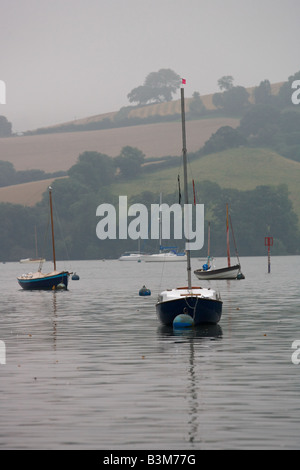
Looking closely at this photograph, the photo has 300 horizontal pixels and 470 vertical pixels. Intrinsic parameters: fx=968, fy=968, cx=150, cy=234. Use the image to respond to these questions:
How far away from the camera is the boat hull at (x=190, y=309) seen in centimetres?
5396

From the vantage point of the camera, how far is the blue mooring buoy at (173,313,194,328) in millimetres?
53625

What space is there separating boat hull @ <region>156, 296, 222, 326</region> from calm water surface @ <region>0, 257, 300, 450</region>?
2.57 feet

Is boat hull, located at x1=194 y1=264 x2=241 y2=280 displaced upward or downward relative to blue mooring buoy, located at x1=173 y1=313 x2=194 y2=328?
downward

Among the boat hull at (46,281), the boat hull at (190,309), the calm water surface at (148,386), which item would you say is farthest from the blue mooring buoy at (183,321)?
the boat hull at (46,281)

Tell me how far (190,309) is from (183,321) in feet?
2.96

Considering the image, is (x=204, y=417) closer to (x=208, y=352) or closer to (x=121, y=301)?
(x=208, y=352)

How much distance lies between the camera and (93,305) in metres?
81.9

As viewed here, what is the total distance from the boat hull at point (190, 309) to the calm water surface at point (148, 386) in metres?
0.78

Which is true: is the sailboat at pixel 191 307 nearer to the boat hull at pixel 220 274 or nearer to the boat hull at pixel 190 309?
the boat hull at pixel 190 309

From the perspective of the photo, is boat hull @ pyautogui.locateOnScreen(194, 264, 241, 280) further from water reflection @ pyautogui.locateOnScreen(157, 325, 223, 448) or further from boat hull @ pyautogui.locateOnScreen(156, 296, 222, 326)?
boat hull @ pyautogui.locateOnScreen(156, 296, 222, 326)

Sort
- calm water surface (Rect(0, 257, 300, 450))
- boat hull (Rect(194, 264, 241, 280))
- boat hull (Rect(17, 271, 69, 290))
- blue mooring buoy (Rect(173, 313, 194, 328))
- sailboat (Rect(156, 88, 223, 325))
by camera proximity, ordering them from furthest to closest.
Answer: boat hull (Rect(194, 264, 241, 280)) → boat hull (Rect(17, 271, 69, 290)) → sailboat (Rect(156, 88, 223, 325)) → blue mooring buoy (Rect(173, 313, 194, 328)) → calm water surface (Rect(0, 257, 300, 450))


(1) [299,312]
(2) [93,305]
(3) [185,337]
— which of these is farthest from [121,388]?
(2) [93,305]

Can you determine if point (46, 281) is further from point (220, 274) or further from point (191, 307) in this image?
point (191, 307)

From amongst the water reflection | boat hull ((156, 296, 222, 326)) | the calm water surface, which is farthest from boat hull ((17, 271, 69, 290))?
boat hull ((156, 296, 222, 326))
